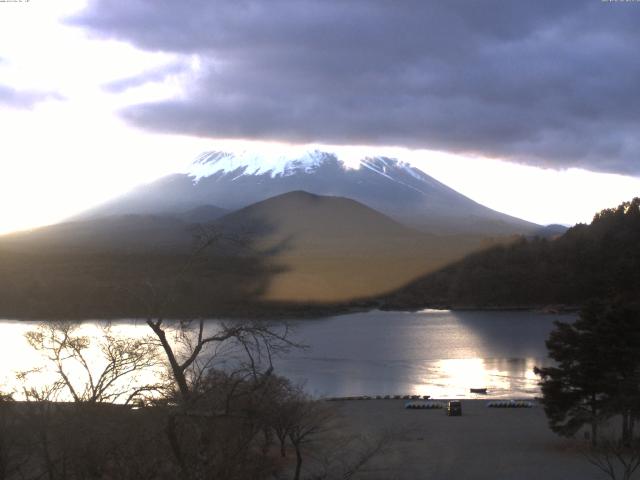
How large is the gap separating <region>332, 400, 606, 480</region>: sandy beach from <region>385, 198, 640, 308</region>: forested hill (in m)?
27.3

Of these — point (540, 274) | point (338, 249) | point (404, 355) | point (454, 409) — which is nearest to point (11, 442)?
point (454, 409)

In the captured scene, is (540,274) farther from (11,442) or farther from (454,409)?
(11,442)

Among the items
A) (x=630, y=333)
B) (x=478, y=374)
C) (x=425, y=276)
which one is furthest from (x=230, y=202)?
(x=630, y=333)

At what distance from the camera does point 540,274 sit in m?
43.2

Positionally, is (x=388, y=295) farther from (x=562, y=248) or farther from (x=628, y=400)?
(x=628, y=400)

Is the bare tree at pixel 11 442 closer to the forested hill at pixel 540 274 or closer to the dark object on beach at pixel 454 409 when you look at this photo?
the dark object on beach at pixel 454 409

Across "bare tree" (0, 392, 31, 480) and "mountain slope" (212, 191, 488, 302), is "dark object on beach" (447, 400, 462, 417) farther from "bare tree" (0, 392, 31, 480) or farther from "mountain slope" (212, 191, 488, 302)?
"mountain slope" (212, 191, 488, 302)

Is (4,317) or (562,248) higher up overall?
(562,248)

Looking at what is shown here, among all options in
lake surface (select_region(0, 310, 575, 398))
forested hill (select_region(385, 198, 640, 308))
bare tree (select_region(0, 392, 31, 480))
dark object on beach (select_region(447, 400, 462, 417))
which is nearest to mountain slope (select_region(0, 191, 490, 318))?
bare tree (select_region(0, 392, 31, 480))

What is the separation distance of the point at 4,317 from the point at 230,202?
63236 mm

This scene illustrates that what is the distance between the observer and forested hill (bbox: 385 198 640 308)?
136ft

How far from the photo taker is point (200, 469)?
9.61 feet

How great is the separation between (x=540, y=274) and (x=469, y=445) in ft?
114

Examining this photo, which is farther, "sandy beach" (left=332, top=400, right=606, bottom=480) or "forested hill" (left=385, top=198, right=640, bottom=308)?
"forested hill" (left=385, top=198, right=640, bottom=308)
